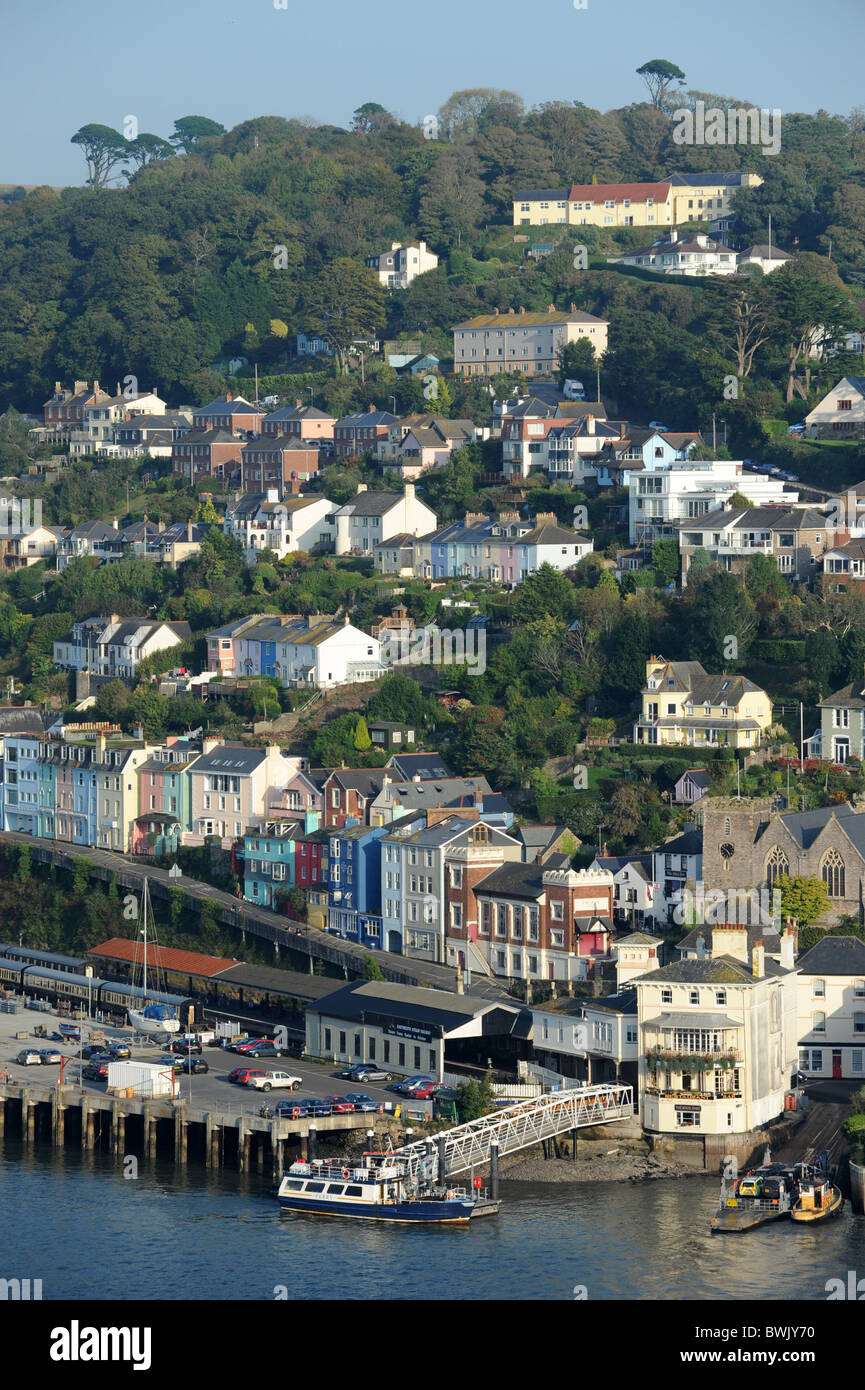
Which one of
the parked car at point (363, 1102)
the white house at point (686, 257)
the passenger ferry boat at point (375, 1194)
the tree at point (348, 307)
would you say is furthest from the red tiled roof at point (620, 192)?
the passenger ferry boat at point (375, 1194)

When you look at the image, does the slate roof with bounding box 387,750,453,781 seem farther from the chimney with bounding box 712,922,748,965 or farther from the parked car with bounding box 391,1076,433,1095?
the chimney with bounding box 712,922,748,965

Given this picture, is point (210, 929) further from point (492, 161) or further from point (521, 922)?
point (492, 161)

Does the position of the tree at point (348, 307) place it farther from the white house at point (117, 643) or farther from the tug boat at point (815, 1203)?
the tug boat at point (815, 1203)

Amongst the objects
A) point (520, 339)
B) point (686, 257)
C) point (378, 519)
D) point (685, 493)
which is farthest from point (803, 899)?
point (686, 257)

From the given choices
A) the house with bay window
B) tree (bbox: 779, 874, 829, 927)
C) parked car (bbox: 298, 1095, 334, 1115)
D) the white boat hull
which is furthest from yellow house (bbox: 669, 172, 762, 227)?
parked car (bbox: 298, 1095, 334, 1115)

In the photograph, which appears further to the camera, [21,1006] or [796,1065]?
[21,1006]

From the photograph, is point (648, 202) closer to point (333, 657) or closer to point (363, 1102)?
point (333, 657)
